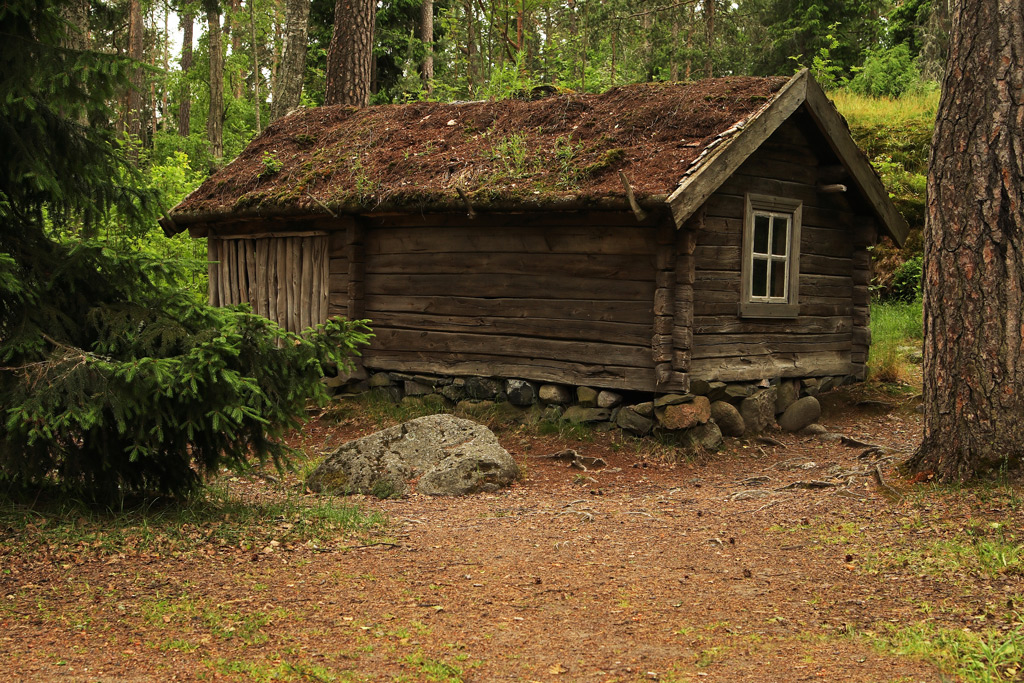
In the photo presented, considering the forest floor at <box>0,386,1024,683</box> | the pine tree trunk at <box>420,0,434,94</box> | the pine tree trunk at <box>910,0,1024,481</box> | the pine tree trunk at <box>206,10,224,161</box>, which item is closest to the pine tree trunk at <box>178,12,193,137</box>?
the pine tree trunk at <box>206,10,224,161</box>

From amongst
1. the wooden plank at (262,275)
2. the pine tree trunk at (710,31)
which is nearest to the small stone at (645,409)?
the wooden plank at (262,275)

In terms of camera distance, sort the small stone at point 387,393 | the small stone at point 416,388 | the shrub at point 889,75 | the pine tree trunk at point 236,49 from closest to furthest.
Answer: the small stone at point 416,388 < the small stone at point 387,393 < the shrub at point 889,75 < the pine tree trunk at point 236,49

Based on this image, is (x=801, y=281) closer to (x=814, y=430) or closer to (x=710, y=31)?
(x=814, y=430)

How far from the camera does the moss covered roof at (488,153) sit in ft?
32.5

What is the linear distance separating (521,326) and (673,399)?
2119 millimetres

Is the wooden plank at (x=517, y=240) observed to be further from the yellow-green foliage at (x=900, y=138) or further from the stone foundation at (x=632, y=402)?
the yellow-green foliage at (x=900, y=138)

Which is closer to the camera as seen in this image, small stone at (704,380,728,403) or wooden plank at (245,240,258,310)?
small stone at (704,380,728,403)

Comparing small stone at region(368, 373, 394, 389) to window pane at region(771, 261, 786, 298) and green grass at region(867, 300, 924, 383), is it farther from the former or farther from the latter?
green grass at region(867, 300, 924, 383)

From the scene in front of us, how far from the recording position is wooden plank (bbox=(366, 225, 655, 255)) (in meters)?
9.96

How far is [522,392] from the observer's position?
10734mm

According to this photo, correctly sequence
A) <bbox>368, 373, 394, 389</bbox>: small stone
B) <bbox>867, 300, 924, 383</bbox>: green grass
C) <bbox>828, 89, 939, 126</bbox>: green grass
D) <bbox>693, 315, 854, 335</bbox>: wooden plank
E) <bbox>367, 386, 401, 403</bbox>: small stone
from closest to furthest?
1. <bbox>693, 315, 854, 335</bbox>: wooden plank
2. <bbox>367, 386, 401, 403</bbox>: small stone
3. <bbox>368, 373, 394, 389</bbox>: small stone
4. <bbox>867, 300, 924, 383</bbox>: green grass
5. <bbox>828, 89, 939, 126</bbox>: green grass

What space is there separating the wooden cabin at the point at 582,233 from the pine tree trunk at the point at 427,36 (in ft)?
32.7

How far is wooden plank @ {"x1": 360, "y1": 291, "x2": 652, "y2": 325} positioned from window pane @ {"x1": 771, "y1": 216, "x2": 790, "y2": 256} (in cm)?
226

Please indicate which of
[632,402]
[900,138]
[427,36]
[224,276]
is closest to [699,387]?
[632,402]
